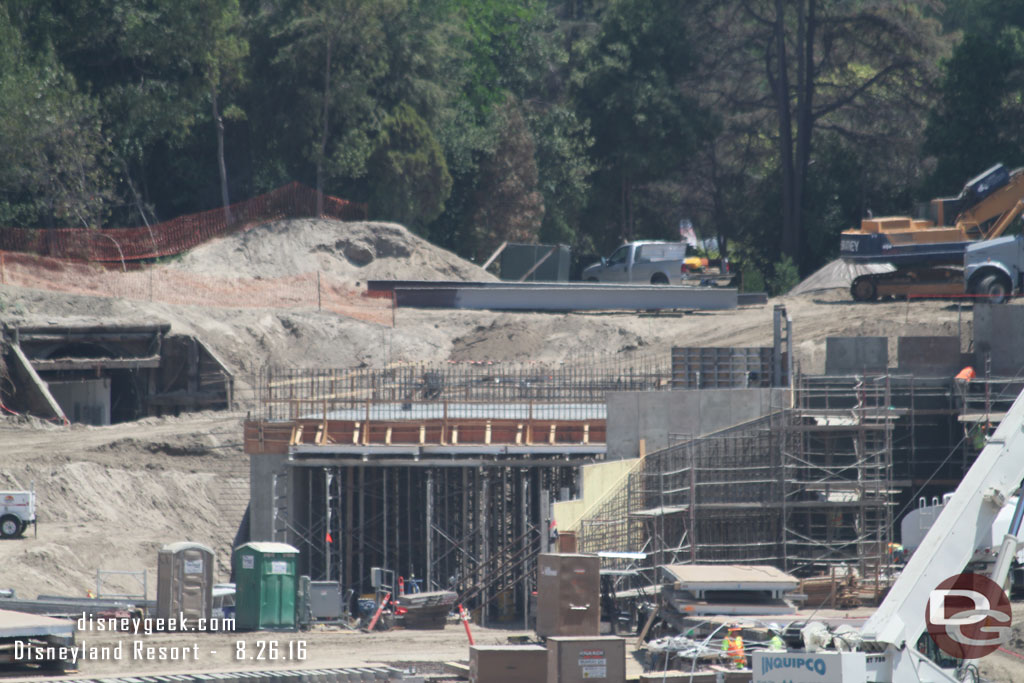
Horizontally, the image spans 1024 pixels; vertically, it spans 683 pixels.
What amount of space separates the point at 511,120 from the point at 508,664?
41.6 metres

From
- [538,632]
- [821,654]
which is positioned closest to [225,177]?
[538,632]

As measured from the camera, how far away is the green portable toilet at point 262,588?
2153cm

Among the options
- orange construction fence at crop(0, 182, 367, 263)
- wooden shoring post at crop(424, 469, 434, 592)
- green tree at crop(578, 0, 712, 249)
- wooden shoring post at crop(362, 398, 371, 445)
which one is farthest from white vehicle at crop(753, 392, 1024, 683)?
green tree at crop(578, 0, 712, 249)

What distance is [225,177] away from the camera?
5028 cm

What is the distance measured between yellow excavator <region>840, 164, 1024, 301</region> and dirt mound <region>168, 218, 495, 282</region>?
15555mm

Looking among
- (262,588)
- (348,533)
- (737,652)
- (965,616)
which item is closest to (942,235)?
(348,533)

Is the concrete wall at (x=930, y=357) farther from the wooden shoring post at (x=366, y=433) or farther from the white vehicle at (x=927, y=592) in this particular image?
the wooden shoring post at (x=366, y=433)

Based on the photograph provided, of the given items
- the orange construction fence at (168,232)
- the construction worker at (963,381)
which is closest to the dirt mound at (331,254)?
the orange construction fence at (168,232)

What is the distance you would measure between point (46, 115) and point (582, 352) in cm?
1821

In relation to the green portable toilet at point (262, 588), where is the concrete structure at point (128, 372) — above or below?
above

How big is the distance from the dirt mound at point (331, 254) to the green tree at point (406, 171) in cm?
266

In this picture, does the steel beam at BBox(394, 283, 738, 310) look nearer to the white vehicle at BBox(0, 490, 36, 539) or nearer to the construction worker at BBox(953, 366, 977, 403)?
the construction worker at BBox(953, 366, 977, 403)

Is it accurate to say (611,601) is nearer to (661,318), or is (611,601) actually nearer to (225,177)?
(661,318)

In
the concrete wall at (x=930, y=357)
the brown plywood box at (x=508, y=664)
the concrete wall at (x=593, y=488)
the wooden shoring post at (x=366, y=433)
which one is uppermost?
the concrete wall at (x=930, y=357)
